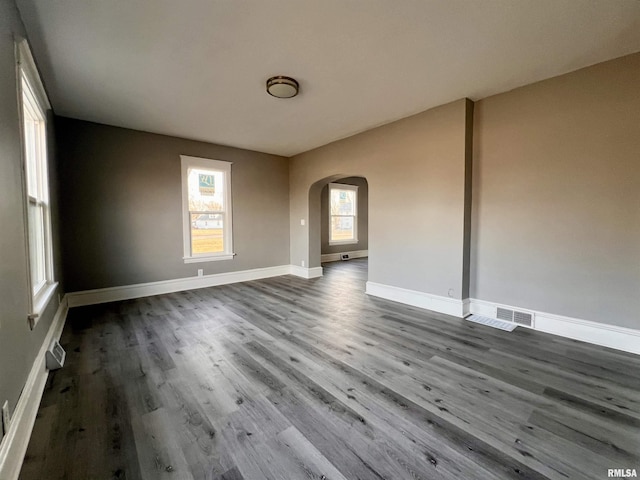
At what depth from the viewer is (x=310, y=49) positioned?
2.40m

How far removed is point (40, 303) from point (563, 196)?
4.98 meters

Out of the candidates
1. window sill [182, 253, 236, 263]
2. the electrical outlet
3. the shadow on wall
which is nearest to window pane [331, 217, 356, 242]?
the shadow on wall

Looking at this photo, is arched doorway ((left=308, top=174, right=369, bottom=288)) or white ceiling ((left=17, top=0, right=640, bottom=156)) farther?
arched doorway ((left=308, top=174, right=369, bottom=288))

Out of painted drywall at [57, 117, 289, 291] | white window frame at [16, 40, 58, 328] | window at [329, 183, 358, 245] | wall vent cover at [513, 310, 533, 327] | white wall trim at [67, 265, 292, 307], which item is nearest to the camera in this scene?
white window frame at [16, 40, 58, 328]

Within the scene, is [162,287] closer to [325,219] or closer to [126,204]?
[126,204]

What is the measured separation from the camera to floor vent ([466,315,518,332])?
10.3ft

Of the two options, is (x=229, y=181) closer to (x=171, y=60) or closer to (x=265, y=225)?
(x=265, y=225)

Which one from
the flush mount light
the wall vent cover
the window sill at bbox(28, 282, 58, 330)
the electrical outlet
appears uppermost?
the flush mount light

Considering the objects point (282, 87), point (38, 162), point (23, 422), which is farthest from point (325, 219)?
point (23, 422)

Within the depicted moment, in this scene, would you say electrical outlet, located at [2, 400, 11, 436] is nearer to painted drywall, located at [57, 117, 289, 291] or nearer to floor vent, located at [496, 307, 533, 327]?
painted drywall, located at [57, 117, 289, 291]

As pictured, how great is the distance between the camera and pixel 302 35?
2223 millimetres

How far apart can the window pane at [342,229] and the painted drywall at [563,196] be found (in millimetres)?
5109

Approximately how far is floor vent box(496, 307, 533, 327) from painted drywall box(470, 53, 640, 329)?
3.9 inches

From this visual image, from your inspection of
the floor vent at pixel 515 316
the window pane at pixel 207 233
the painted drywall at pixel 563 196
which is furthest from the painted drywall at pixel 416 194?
the window pane at pixel 207 233
